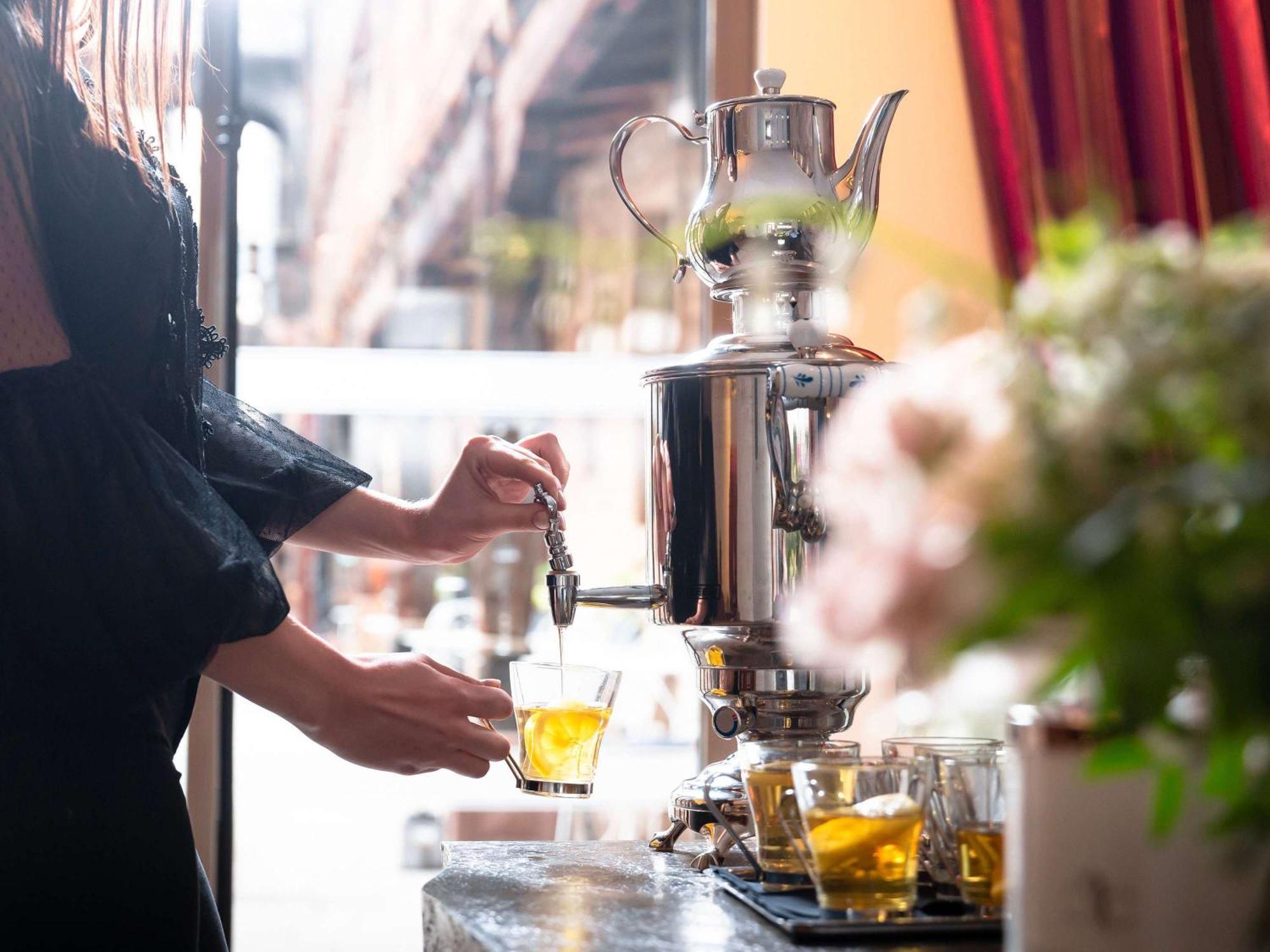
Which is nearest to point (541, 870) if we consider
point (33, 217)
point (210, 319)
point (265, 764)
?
point (33, 217)

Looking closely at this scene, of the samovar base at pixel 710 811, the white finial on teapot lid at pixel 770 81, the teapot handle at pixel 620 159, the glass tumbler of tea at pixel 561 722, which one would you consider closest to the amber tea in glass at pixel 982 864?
the samovar base at pixel 710 811

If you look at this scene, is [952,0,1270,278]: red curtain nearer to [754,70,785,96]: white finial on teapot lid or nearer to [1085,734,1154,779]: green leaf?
[754,70,785,96]: white finial on teapot lid

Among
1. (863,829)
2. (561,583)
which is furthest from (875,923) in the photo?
(561,583)

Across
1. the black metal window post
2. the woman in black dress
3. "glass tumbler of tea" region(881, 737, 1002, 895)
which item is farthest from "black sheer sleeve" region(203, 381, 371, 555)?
the black metal window post

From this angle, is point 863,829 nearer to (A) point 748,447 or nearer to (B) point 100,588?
(A) point 748,447

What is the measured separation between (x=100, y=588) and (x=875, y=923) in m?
0.57

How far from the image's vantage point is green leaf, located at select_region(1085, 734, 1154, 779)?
481 mm

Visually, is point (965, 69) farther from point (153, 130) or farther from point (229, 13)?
point (153, 130)

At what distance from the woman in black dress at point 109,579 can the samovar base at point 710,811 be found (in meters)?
0.18

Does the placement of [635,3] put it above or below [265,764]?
above

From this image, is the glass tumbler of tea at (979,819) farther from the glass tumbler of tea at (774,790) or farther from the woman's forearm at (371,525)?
the woman's forearm at (371,525)

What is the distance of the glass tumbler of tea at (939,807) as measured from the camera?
0.84 metres

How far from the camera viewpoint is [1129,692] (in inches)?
17.7

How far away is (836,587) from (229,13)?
6.88ft
